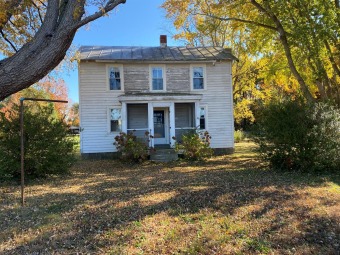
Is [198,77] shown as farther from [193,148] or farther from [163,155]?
[163,155]

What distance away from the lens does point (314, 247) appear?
4.21m

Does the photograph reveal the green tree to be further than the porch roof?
No

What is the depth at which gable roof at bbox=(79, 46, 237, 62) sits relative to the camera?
16.1 metres

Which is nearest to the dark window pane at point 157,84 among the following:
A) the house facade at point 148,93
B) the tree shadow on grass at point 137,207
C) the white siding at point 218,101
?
the house facade at point 148,93

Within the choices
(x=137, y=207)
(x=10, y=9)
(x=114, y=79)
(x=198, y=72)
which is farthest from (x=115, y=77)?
(x=137, y=207)

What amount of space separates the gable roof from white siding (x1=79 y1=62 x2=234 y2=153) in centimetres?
45

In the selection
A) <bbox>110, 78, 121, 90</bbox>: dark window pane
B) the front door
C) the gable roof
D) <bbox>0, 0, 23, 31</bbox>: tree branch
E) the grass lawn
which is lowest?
the grass lawn

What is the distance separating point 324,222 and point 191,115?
13.0m

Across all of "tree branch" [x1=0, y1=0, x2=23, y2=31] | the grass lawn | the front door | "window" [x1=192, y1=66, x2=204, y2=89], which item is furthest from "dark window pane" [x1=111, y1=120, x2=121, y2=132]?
"tree branch" [x1=0, y1=0, x2=23, y2=31]

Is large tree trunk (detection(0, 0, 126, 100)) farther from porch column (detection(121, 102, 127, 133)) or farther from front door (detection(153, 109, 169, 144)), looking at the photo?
front door (detection(153, 109, 169, 144))

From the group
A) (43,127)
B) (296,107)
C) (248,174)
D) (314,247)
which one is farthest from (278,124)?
(43,127)

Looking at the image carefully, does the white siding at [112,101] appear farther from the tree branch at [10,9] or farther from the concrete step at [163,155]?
the tree branch at [10,9]

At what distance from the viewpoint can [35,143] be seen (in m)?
9.36

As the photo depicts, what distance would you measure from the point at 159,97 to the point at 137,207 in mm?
10280
